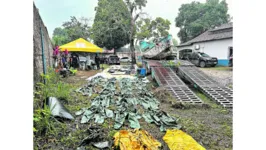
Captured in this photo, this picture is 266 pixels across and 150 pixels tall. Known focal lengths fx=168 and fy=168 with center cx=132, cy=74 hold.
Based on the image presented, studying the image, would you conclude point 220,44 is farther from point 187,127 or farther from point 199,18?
point 187,127

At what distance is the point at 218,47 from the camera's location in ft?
42.4

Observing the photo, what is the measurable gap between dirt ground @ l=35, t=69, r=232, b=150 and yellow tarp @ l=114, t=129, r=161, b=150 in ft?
0.71

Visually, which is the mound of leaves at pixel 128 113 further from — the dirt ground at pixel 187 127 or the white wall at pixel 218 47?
the white wall at pixel 218 47

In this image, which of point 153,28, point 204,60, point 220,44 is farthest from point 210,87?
point 153,28

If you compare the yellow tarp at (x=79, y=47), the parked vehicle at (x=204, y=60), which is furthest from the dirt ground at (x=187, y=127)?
the parked vehicle at (x=204, y=60)

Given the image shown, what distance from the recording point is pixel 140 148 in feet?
6.36

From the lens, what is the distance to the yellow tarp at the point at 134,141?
6.46 feet

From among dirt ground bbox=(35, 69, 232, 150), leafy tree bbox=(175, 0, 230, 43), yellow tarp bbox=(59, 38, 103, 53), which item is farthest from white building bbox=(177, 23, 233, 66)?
dirt ground bbox=(35, 69, 232, 150)

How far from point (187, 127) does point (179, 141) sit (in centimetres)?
72

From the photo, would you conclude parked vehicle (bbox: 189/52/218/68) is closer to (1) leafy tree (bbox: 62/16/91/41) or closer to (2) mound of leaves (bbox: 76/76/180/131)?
(2) mound of leaves (bbox: 76/76/180/131)

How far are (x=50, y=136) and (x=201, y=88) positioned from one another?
14.8 feet

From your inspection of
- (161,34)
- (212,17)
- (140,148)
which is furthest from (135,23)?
(140,148)

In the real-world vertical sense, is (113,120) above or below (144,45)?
below
